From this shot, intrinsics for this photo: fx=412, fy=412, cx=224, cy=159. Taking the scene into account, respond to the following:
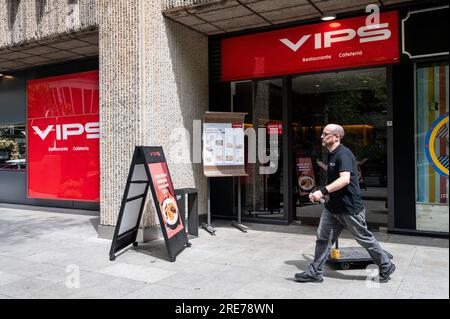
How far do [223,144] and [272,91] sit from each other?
1519mm

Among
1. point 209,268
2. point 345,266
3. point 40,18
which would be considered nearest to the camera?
point 345,266

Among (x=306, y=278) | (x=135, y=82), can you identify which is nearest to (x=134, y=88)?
(x=135, y=82)

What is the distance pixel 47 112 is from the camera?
400 inches

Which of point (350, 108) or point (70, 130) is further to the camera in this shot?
point (70, 130)

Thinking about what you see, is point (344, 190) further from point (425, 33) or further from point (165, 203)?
point (425, 33)

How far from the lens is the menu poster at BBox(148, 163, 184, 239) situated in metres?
5.62

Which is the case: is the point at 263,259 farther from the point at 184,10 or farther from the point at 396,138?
the point at 184,10

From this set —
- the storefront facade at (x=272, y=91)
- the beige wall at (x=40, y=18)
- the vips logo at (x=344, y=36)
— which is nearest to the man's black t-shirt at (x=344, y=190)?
the storefront facade at (x=272, y=91)

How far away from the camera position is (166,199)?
230 inches

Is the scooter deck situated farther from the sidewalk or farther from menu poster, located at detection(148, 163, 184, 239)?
menu poster, located at detection(148, 163, 184, 239)

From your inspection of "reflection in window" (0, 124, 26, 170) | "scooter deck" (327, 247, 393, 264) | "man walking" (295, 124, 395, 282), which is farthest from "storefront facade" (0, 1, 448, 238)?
"man walking" (295, 124, 395, 282)

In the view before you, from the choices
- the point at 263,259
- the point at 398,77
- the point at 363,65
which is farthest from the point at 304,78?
the point at 263,259

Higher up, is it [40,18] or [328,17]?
[40,18]

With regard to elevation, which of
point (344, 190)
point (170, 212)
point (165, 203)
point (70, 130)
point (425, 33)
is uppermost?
point (425, 33)
